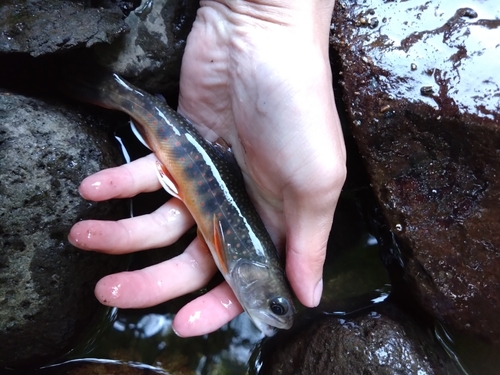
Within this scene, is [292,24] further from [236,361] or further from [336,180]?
[236,361]

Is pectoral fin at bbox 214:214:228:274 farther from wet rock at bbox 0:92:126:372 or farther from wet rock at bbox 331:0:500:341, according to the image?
wet rock at bbox 331:0:500:341

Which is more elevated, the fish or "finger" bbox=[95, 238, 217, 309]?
the fish

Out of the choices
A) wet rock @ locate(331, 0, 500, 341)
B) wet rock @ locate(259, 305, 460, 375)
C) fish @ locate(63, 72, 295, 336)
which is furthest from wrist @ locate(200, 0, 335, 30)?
wet rock @ locate(259, 305, 460, 375)

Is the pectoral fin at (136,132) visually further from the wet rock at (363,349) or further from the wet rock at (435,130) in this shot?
the wet rock at (363,349)

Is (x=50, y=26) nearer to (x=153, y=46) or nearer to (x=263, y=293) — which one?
(x=153, y=46)

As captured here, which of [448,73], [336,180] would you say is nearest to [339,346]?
[336,180]

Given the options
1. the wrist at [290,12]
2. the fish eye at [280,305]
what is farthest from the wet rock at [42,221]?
the wrist at [290,12]

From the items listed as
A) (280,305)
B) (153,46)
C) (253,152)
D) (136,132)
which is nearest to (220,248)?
(280,305)
